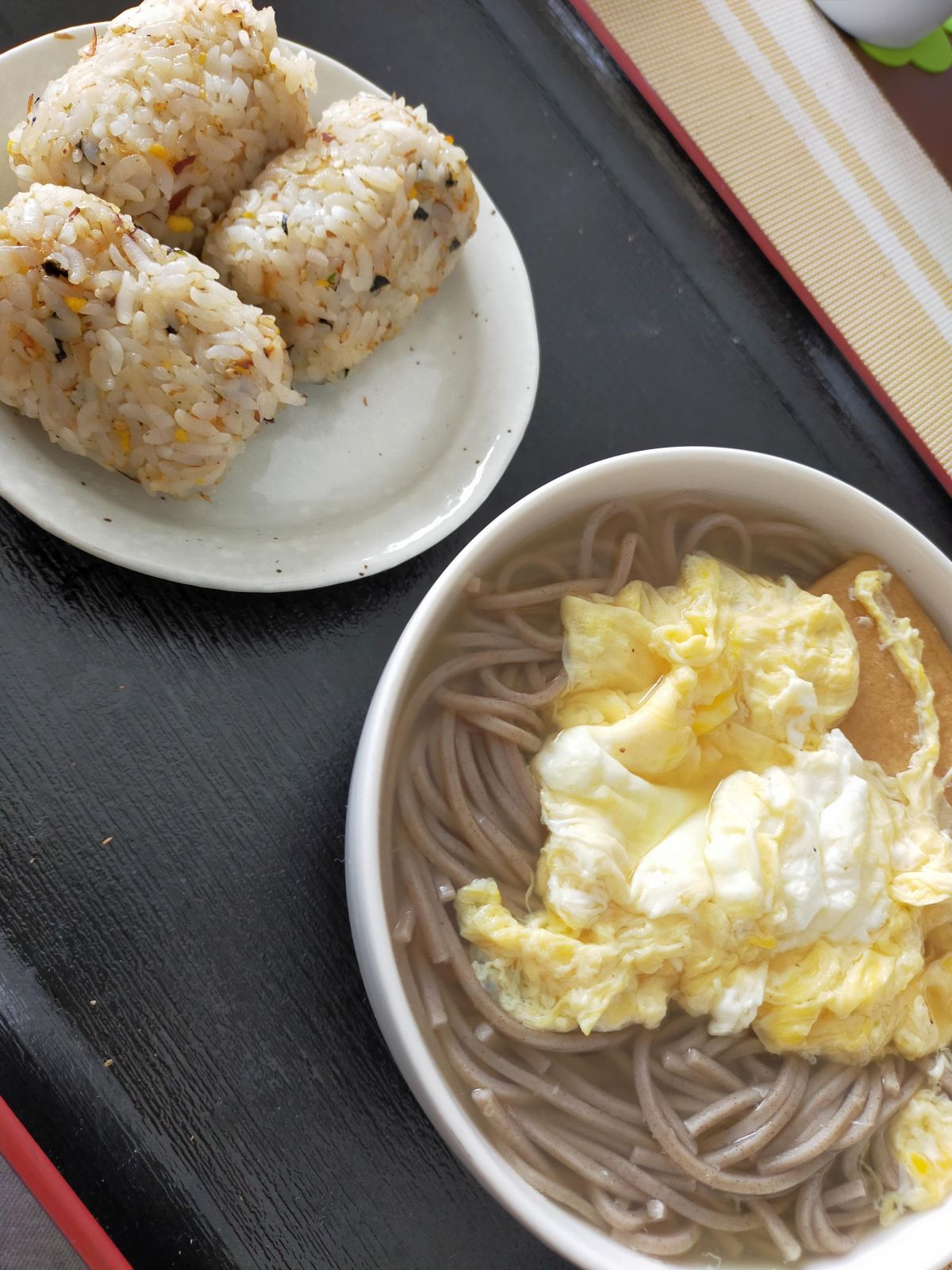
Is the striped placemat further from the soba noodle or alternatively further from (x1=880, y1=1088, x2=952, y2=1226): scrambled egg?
(x1=880, y1=1088, x2=952, y2=1226): scrambled egg

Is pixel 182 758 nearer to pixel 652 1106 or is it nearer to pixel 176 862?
pixel 176 862

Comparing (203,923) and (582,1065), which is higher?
(203,923)

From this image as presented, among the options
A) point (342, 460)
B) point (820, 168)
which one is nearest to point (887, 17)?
point (820, 168)

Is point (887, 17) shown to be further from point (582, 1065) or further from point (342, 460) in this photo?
point (582, 1065)

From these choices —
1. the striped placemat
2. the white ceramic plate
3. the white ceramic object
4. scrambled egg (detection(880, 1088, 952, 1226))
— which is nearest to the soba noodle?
scrambled egg (detection(880, 1088, 952, 1226))

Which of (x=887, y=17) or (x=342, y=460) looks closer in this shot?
(x=342, y=460)

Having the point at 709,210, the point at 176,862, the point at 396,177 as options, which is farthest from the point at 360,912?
the point at 709,210
